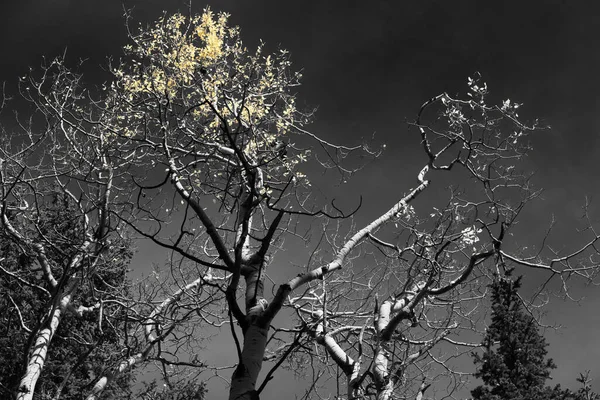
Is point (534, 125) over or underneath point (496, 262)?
over

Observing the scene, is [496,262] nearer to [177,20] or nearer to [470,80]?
[470,80]

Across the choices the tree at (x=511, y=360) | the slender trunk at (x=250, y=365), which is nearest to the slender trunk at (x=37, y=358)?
the slender trunk at (x=250, y=365)

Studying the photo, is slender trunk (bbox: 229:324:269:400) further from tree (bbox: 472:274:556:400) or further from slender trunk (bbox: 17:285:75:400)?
tree (bbox: 472:274:556:400)

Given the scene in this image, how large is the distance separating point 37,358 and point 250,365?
8190 millimetres

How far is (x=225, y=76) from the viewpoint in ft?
25.6

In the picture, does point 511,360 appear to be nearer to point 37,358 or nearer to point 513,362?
point 513,362

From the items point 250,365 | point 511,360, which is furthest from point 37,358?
point 511,360

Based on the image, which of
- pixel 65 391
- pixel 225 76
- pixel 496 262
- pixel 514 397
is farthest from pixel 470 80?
pixel 514 397

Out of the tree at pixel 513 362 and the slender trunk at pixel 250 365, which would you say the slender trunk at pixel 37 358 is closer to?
the slender trunk at pixel 250 365

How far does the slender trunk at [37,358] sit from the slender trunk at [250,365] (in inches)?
281

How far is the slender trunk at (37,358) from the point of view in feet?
30.3

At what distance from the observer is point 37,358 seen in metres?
Result: 9.77

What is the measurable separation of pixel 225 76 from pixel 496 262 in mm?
4571

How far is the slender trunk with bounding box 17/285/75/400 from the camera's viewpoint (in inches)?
363
